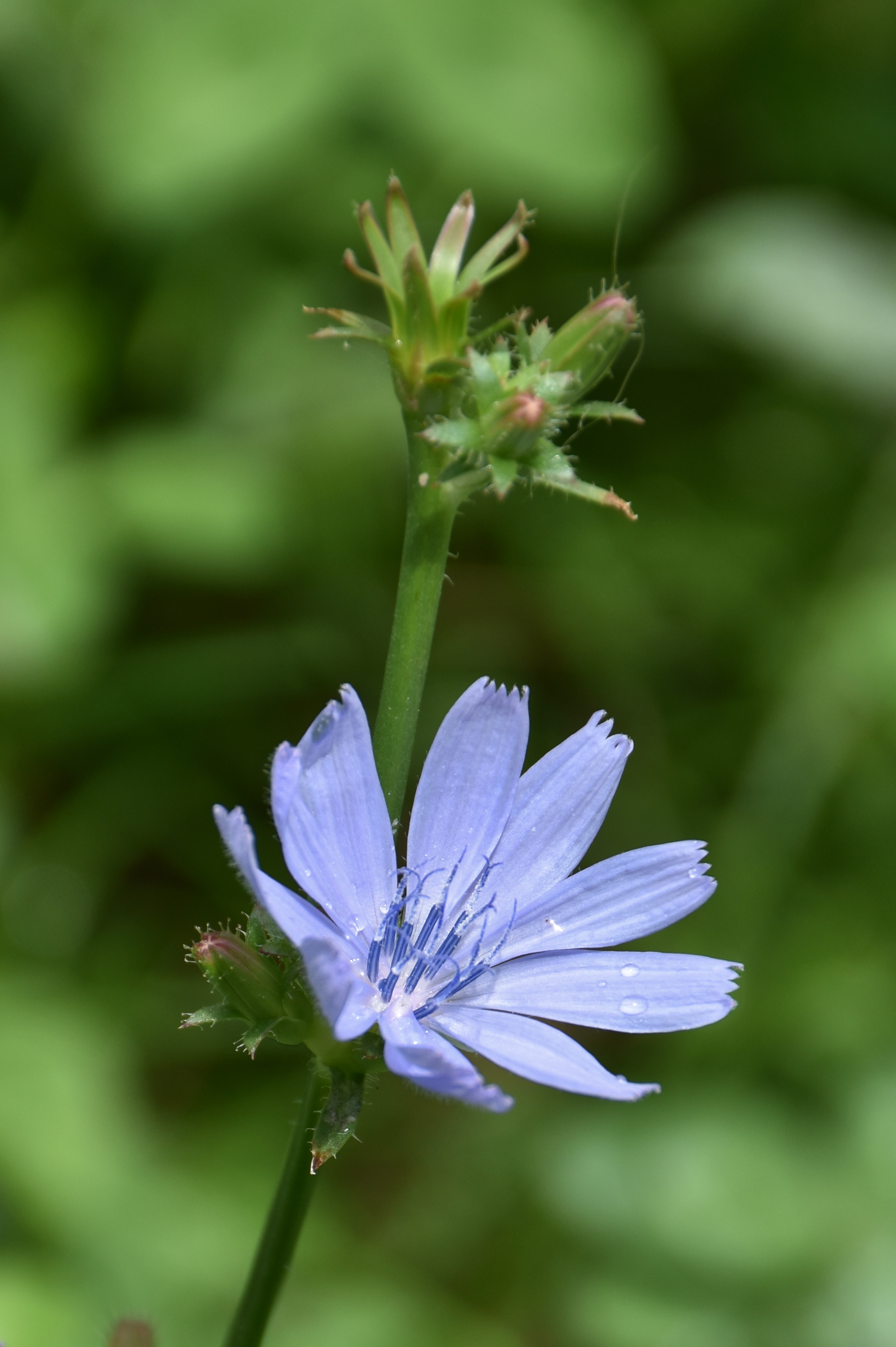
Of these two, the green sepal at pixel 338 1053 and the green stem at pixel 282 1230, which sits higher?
the green sepal at pixel 338 1053

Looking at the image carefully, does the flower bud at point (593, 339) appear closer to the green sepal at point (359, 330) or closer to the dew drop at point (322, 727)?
the green sepal at point (359, 330)

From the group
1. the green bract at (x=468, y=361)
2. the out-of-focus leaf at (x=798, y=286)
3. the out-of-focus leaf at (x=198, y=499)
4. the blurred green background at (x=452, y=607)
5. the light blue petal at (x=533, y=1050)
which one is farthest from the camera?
the out-of-focus leaf at (x=798, y=286)

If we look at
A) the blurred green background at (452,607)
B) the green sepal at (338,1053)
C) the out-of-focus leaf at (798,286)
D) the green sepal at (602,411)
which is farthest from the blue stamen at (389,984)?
the out-of-focus leaf at (798,286)

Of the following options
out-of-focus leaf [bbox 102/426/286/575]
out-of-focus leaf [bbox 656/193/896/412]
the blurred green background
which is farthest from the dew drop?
out-of-focus leaf [bbox 656/193/896/412]

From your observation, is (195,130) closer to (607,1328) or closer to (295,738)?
(295,738)

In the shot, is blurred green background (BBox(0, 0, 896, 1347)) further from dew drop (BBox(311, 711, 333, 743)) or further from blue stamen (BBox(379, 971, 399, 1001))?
dew drop (BBox(311, 711, 333, 743))

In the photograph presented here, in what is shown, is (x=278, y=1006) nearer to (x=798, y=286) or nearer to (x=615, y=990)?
(x=615, y=990)
